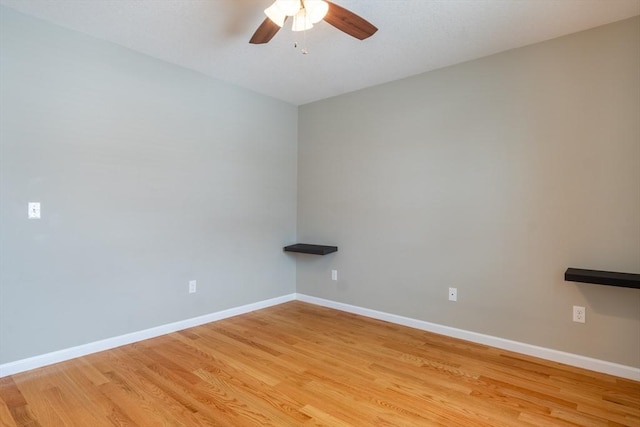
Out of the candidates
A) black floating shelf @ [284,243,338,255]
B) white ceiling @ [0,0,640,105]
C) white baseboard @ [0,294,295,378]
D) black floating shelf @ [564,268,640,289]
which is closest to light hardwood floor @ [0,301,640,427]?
white baseboard @ [0,294,295,378]

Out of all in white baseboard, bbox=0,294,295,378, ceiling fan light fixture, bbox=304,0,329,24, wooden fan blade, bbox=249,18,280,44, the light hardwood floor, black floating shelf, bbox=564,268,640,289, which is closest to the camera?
ceiling fan light fixture, bbox=304,0,329,24

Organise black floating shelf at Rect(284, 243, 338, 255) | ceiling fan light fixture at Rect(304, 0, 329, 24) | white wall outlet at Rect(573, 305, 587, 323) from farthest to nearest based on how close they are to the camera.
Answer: black floating shelf at Rect(284, 243, 338, 255), white wall outlet at Rect(573, 305, 587, 323), ceiling fan light fixture at Rect(304, 0, 329, 24)

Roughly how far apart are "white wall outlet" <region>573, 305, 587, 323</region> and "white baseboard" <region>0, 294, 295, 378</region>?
2945 mm

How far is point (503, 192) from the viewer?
2.80 meters

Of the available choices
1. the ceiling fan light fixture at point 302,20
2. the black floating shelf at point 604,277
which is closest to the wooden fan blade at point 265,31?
the ceiling fan light fixture at point 302,20

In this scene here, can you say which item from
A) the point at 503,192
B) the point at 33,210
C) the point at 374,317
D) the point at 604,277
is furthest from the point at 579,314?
the point at 33,210

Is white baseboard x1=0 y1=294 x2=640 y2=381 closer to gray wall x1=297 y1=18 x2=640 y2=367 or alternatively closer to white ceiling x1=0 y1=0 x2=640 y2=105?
gray wall x1=297 y1=18 x2=640 y2=367

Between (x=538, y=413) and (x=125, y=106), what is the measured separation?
11.9 ft

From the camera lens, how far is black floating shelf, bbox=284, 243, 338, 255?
3763mm

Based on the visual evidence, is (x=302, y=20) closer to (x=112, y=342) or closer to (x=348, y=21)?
(x=348, y=21)

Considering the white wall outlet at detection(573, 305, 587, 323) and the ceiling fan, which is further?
the white wall outlet at detection(573, 305, 587, 323)

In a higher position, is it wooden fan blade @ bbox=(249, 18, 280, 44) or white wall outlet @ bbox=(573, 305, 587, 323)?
wooden fan blade @ bbox=(249, 18, 280, 44)

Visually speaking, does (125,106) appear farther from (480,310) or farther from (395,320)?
(480,310)

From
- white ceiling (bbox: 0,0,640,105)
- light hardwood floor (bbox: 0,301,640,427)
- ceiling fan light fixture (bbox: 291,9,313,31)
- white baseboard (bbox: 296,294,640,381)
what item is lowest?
light hardwood floor (bbox: 0,301,640,427)
